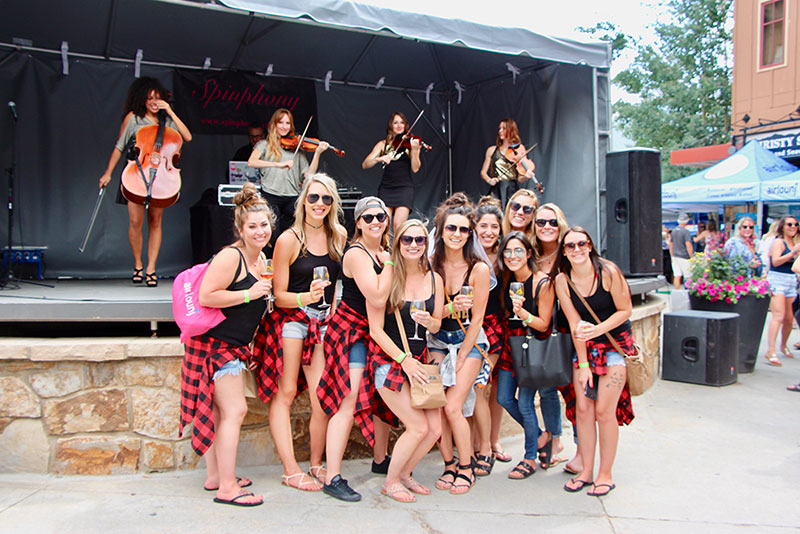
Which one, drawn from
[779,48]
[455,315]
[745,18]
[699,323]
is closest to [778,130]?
[779,48]

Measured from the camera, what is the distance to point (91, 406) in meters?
3.82

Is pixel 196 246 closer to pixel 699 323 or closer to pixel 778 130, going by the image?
pixel 699 323

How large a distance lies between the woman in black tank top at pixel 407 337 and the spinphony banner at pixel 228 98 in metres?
5.05

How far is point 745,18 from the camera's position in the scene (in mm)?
16344

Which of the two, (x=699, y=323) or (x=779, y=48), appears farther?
(x=779, y=48)

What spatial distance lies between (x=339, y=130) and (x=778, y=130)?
12.0m

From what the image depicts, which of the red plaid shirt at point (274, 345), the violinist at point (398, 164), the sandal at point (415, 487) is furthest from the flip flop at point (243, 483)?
the violinist at point (398, 164)

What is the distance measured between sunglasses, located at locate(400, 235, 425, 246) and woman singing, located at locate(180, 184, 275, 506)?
0.74 m

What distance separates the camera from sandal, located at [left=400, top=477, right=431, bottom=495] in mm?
3568

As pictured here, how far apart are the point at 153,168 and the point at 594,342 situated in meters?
3.72

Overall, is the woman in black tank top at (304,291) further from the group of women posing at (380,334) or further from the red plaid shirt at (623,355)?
the red plaid shirt at (623,355)

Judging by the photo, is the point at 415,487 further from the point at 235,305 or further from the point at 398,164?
the point at 398,164

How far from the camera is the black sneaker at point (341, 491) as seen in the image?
3.45 metres

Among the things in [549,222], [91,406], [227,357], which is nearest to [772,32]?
[549,222]
